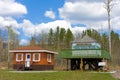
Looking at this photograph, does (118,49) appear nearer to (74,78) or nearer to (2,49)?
(2,49)

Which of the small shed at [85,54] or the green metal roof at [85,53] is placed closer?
the green metal roof at [85,53]

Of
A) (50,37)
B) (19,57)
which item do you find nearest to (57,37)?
(50,37)

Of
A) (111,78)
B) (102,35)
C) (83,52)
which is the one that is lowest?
(111,78)

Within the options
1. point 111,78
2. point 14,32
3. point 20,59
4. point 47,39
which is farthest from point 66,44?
point 111,78

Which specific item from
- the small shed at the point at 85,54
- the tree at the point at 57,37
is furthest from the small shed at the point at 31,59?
the tree at the point at 57,37

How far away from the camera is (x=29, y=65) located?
1334 inches

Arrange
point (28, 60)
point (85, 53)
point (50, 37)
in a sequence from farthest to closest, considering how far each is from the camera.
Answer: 1. point (50, 37)
2. point (28, 60)
3. point (85, 53)

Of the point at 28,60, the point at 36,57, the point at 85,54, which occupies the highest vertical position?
the point at 85,54

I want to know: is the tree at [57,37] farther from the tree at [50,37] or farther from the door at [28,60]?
the door at [28,60]

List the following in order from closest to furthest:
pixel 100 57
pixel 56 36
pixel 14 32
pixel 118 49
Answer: pixel 100 57
pixel 118 49
pixel 14 32
pixel 56 36

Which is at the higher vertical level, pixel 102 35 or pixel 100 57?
pixel 102 35

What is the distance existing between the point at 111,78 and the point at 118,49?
43478mm

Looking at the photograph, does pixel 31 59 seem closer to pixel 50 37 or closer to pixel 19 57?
pixel 19 57

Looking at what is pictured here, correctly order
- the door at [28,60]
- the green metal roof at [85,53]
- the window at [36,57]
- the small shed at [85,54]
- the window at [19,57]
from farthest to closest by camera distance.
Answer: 1. the window at [19,57]
2. the window at [36,57]
3. the door at [28,60]
4. the small shed at [85,54]
5. the green metal roof at [85,53]
